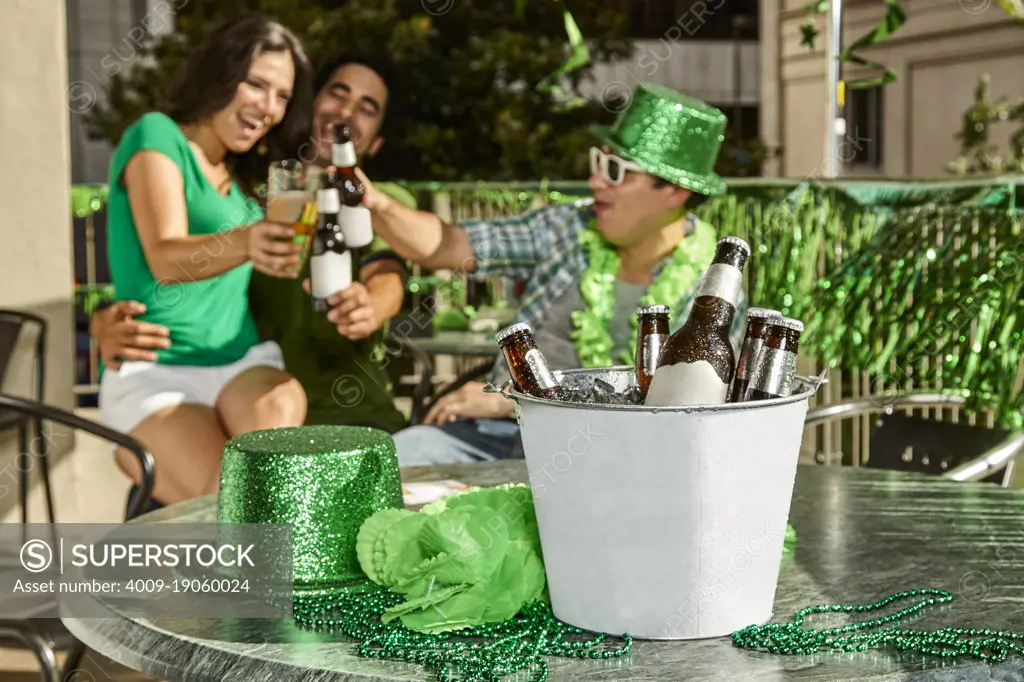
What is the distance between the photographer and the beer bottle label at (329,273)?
2.91m

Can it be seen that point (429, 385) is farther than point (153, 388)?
Yes

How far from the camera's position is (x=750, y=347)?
0.88 metres

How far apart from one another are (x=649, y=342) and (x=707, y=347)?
7 cm

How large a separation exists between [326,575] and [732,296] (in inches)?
15.1

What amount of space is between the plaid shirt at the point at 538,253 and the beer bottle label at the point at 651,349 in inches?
61.3

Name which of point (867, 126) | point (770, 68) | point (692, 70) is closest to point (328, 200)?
point (770, 68)

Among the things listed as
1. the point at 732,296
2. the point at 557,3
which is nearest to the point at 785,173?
the point at 557,3

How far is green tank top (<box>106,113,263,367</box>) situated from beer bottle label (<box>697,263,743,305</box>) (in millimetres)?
2057

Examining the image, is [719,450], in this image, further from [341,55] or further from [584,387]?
[341,55]

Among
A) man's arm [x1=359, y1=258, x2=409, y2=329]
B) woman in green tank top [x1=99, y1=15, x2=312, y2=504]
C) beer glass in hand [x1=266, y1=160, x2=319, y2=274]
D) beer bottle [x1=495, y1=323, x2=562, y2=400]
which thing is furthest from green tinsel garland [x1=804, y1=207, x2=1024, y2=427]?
beer bottle [x1=495, y1=323, x2=562, y2=400]

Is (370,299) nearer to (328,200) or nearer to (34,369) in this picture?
(328,200)

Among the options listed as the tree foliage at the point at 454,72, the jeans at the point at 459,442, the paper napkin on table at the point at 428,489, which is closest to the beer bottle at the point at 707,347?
the paper napkin on table at the point at 428,489

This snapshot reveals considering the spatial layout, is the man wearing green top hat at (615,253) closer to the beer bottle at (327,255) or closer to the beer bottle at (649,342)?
the beer bottle at (327,255)

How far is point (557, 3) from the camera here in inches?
156
